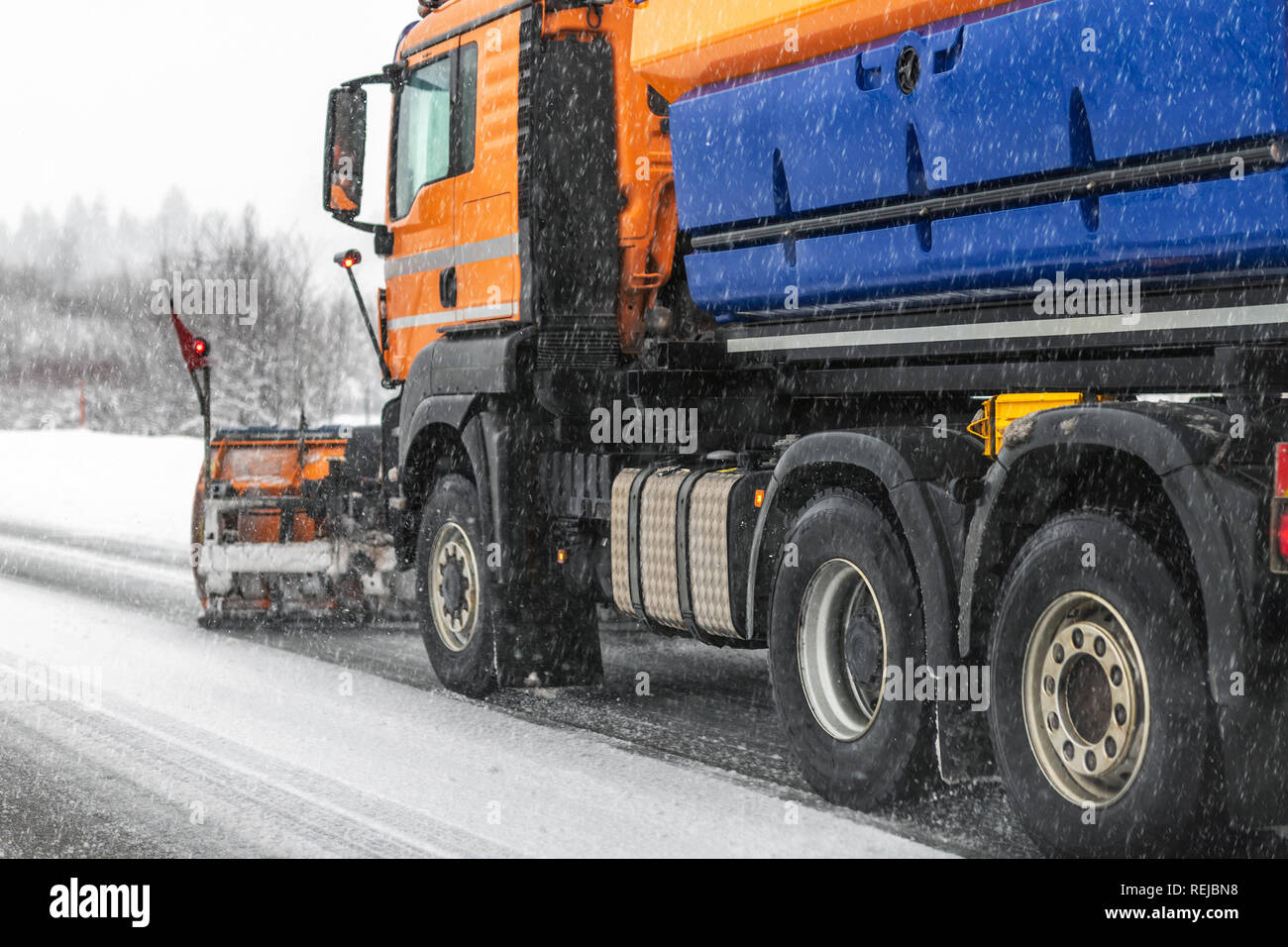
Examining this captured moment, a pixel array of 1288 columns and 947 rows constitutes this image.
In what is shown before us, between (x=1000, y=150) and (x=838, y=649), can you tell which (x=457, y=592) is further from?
(x=1000, y=150)

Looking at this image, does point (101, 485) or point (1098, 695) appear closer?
point (1098, 695)

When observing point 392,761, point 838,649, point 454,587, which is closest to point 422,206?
point 454,587

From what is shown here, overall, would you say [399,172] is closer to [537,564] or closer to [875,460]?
[537,564]

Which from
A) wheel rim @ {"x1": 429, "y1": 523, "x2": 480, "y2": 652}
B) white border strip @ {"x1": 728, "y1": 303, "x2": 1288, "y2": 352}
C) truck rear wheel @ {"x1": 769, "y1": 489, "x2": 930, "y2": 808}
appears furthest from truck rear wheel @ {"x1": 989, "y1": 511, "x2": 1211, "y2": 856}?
wheel rim @ {"x1": 429, "y1": 523, "x2": 480, "y2": 652}

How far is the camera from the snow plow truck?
4.48 meters

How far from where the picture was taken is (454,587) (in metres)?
8.52

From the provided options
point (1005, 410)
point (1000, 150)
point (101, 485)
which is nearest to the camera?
point (1000, 150)

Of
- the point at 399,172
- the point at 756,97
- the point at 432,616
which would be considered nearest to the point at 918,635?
the point at 756,97

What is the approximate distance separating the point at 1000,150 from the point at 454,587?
13.9 feet

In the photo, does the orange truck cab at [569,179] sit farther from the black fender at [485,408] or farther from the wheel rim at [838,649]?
the wheel rim at [838,649]

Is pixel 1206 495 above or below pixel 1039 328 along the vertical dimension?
below

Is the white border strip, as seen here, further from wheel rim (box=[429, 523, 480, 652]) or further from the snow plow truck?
wheel rim (box=[429, 523, 480, 652])

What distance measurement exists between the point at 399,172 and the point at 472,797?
4275mm

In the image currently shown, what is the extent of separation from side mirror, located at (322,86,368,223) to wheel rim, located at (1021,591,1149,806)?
16.8 feet
